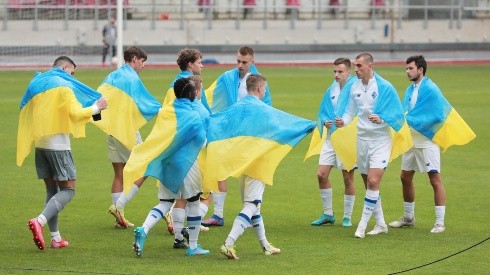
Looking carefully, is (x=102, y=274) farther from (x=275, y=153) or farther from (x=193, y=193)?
(x=275, y=153)

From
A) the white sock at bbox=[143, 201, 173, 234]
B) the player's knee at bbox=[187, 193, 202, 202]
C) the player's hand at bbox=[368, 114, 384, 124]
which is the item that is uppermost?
the player's hand at bbox=[368, 114, 384, 124]

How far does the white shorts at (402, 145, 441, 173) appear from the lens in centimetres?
1427

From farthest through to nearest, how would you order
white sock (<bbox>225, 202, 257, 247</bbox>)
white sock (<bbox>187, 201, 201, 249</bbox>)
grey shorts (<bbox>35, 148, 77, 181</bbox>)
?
grey shorts (<bbox>35, 148, 77, 181</bbox>), white sock (<bbox>187, 201, 201, 249</bbox>), white sock (<bbox>225, 202, 257, 247</bbox>)

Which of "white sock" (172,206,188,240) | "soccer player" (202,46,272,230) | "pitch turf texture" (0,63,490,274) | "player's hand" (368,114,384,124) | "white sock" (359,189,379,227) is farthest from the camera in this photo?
"soccer player" (202,46,272,230)

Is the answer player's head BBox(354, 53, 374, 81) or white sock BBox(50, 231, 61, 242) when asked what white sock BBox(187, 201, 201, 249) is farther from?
player's head BBox(354, 53, 374, 81)

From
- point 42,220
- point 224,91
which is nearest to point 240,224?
point 42,220

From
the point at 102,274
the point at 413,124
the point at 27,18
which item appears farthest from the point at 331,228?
the point at 27,18

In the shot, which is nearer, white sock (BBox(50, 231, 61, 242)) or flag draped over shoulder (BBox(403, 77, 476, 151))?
white sock (BBox(50, 231, 61, 242))

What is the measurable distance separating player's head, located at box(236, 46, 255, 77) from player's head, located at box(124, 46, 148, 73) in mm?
1247

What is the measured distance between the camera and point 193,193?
12.5m

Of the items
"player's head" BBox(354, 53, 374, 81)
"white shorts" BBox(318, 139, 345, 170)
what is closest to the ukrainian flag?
"white shorts" BBox(318, 139, 345, 170)

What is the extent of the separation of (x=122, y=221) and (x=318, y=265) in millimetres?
3250

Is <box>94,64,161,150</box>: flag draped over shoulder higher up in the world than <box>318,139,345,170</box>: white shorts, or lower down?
higher up

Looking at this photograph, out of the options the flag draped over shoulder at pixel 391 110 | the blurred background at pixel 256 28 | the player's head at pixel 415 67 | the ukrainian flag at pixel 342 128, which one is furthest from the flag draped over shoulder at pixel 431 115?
the blurred background at pixel 256 28
